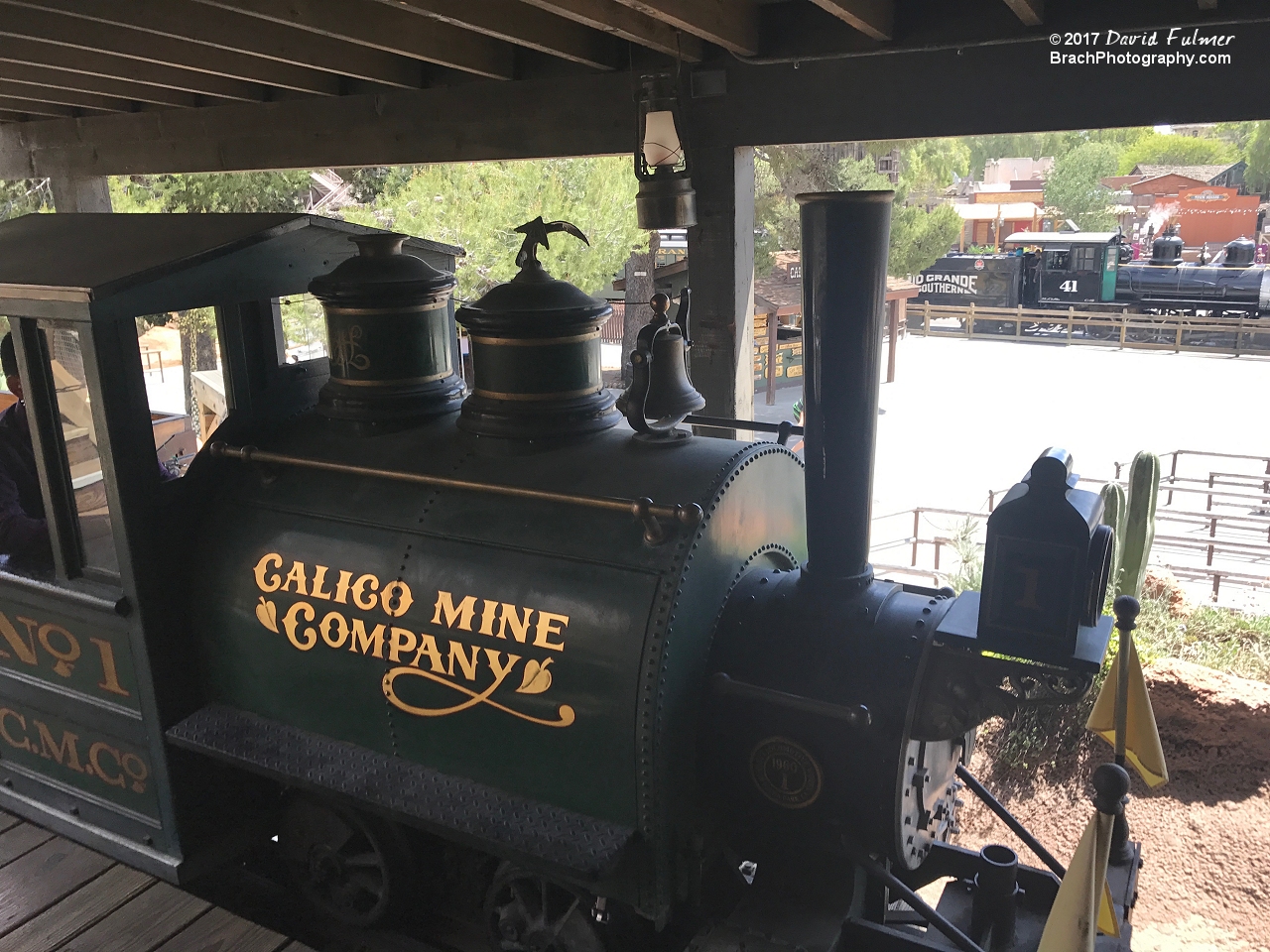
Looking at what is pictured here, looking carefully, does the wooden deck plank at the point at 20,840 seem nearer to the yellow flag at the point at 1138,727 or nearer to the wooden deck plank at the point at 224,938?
the wooden deck plank at the point at 224,938

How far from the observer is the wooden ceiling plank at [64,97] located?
18.9 ft

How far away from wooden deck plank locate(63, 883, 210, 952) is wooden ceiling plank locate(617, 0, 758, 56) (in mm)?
3448

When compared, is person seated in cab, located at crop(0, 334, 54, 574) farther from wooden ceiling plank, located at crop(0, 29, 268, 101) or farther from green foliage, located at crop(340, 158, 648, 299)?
green foliage, located at crop(340, 158, 648, 299)

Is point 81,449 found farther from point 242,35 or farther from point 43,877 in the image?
point 242,35

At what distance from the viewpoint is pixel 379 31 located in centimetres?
417

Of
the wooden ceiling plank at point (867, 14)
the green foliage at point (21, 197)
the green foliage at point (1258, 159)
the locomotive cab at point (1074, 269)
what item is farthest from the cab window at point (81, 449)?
the green foliage at point (1258, 159)

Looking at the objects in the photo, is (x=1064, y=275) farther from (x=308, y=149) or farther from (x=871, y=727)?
(x=871, y=727)

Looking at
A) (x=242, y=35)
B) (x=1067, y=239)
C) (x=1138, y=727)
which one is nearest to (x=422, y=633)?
(x=1138, y=727)

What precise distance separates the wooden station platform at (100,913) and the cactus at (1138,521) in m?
6.13

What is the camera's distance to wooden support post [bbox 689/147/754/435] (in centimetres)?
459

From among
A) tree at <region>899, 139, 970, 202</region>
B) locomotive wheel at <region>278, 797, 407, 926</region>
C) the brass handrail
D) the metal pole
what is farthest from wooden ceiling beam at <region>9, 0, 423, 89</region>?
tree at <region>899, 139, 970, 202</region>

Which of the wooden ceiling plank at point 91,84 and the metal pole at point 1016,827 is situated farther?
the wooden ceiling plank at point 91,84

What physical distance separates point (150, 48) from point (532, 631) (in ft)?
11.9

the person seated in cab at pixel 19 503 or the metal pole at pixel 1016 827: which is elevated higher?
the person seated in cab at pixel 19 503
